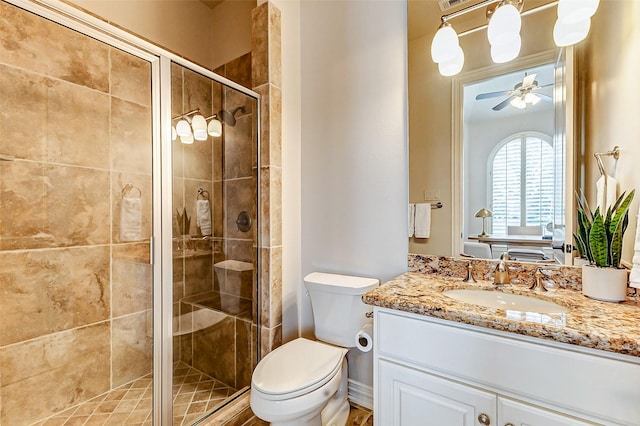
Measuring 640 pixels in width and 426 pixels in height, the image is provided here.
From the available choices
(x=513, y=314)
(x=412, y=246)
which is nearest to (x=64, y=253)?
(x=412, y=246)

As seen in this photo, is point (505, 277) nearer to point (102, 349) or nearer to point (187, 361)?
point (187, 361)

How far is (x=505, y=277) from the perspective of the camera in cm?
122

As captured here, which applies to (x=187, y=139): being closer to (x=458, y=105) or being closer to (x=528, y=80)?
(x=458, y=105)

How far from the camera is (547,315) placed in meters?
0.88

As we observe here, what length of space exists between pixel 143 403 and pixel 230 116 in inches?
67.9

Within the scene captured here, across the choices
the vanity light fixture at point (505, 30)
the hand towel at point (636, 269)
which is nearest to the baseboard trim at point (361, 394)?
the hand towel at point (636, 269)

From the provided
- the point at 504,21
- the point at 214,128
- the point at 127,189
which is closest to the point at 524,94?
the point at 504,21

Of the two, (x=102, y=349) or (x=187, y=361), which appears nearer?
(x=187, y=361)

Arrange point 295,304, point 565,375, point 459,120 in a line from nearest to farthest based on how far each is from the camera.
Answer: point 565,375
point 459,120
point 295,304

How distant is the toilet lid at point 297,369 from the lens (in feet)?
3.73

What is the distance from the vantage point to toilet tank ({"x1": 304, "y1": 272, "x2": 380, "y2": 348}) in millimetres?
1441

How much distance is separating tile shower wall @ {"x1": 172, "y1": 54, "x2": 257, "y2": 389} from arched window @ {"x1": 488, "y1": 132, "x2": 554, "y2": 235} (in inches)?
51.9

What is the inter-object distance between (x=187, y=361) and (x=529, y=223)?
1.89 m

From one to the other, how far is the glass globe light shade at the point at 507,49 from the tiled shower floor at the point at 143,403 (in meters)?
2.18
